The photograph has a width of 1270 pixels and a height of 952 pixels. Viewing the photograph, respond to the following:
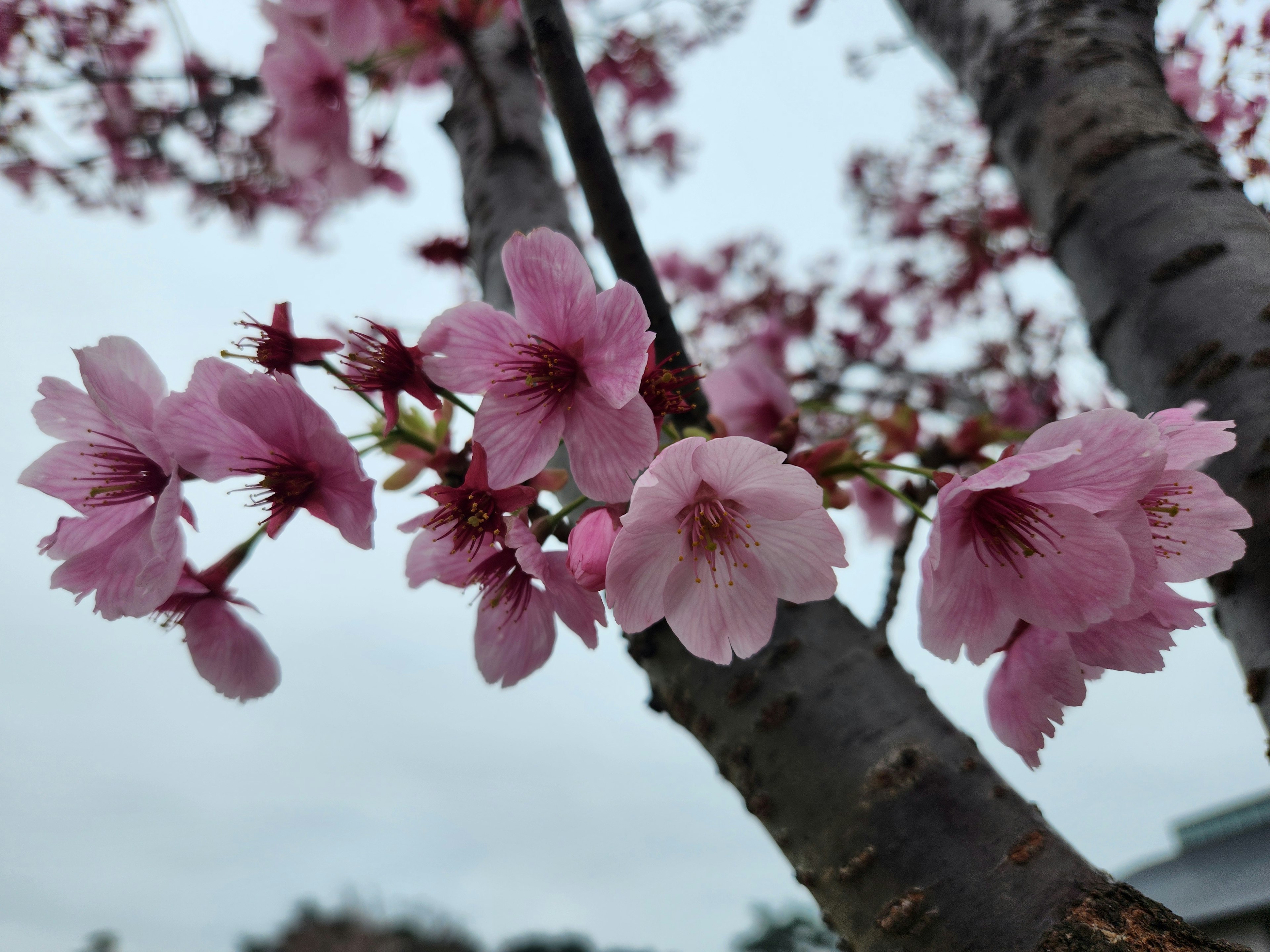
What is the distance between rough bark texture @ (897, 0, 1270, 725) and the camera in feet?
3.49

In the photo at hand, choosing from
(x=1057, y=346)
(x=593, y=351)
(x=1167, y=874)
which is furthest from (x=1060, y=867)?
(x=1057, y=346)

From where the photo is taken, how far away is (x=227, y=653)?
93cm

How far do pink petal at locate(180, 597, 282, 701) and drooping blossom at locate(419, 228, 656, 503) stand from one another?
42 cm

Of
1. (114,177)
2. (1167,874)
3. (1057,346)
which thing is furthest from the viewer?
(114,177)

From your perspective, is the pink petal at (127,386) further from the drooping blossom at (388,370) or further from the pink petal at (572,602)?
the pink petal at (572,602)

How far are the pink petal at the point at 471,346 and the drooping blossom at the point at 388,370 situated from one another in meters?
0.03

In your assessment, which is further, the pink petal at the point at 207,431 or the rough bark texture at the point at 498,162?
the rough bark texture at the point at 498,162

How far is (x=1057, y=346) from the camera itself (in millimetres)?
4008

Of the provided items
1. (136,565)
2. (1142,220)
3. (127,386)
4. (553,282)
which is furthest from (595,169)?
(1142,220)

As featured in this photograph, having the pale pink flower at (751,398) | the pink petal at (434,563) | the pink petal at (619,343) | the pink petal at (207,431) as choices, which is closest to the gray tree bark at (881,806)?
the pink petal at (434,563)

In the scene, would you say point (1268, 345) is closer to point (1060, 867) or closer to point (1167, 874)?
point (1060, 867)

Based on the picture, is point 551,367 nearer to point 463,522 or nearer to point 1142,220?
point 463,522

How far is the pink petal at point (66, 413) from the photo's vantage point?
0.86 metres

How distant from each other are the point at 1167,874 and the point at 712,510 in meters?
2.61
